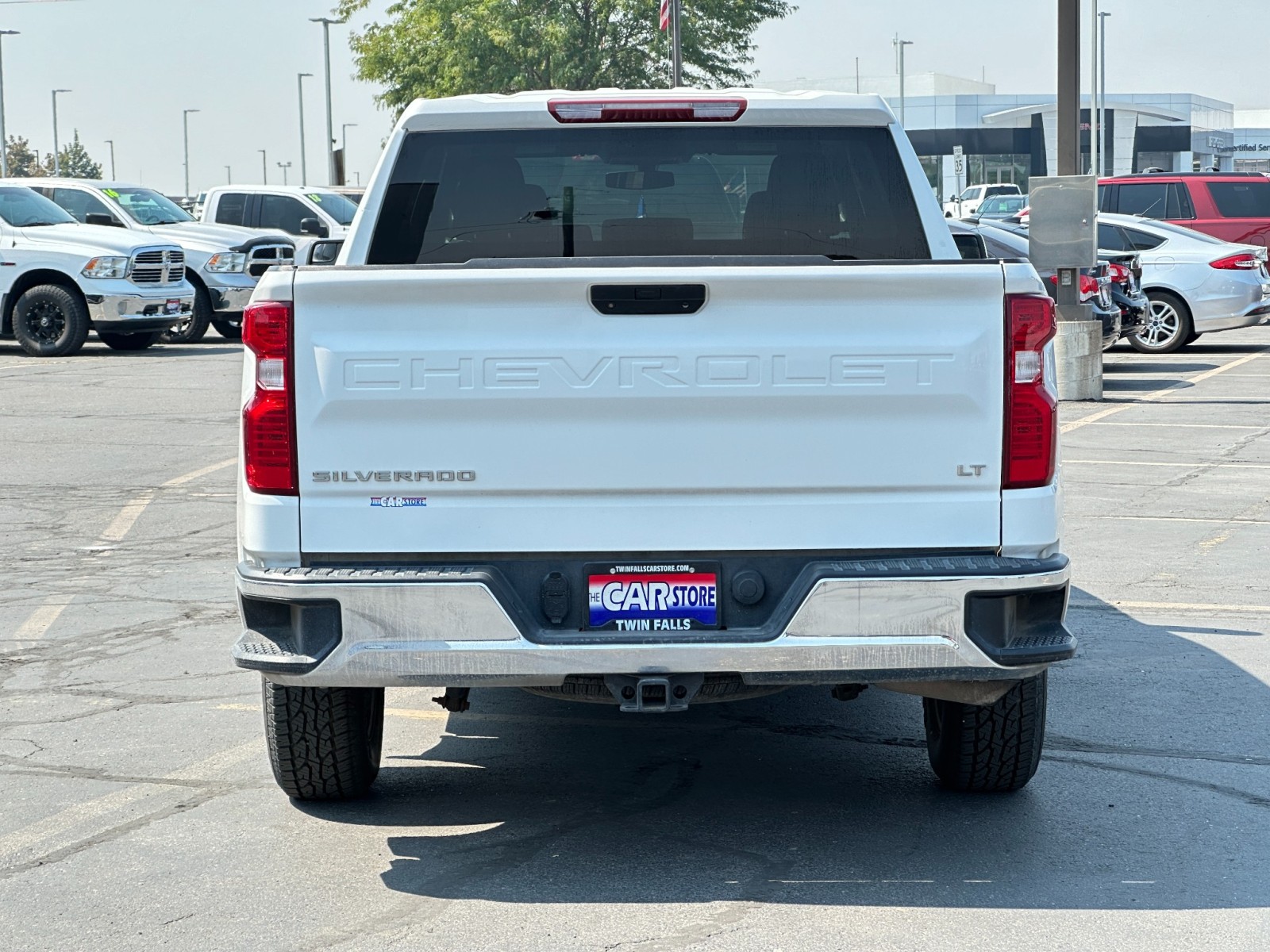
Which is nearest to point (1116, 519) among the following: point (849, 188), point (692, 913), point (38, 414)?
point (849, 188)

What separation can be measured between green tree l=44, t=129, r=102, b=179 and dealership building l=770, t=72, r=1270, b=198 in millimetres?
60882

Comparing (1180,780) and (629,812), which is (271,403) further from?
(1180,780)

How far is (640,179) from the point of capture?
5609mm

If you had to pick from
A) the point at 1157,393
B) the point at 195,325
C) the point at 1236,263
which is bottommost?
the point at 1157,393

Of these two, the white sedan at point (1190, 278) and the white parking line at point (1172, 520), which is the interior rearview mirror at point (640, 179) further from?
the white sedan at point (1190, 278)

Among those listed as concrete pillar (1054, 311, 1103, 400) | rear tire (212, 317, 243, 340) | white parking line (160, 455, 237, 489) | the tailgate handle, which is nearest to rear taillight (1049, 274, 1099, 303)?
concrete pillar (1054, 311, 1103, 400)

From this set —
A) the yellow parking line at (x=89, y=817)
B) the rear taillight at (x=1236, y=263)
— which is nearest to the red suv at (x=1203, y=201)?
the rear taillight at (x=1236, y=263)

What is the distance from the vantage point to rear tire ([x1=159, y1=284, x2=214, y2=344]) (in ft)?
76.8

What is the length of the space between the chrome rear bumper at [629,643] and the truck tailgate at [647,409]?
103mm

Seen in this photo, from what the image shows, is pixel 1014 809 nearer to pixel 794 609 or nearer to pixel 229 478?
pixel 794 609

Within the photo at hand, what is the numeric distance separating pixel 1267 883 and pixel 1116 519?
5.85 meters

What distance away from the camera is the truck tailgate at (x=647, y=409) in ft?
13.6

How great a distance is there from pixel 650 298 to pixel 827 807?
165cm

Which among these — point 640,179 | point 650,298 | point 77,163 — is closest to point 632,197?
point 640,179
